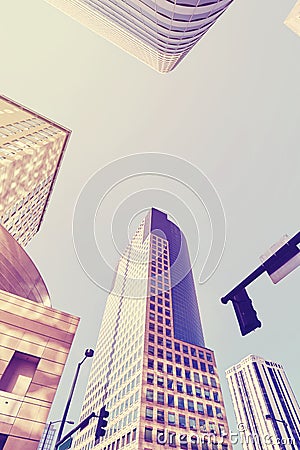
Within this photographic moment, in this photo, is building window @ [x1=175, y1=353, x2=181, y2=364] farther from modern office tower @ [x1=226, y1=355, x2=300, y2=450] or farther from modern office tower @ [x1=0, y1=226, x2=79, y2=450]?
modern office tower @ [x1=226, y1=355, x2=300, y2=450]

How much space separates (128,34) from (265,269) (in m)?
51.8

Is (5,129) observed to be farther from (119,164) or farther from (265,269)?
(265,269)

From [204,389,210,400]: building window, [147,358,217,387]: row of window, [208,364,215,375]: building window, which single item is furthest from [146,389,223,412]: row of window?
[208,364,215,375]: building window

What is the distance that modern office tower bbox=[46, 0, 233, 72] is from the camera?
2947 cm

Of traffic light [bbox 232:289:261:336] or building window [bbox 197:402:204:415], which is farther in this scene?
building window [bbox 197:402:204:415]

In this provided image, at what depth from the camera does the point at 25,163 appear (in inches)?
1617

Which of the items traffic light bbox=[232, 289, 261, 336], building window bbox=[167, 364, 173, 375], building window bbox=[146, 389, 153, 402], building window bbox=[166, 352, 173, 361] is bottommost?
traffic light bbox=[232, 289, 261, 336]

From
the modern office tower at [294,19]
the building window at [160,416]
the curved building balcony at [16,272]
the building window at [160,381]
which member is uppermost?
the modern office tower at [294,19]

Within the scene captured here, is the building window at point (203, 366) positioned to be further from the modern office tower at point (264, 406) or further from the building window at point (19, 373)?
the building window at point (19, 373)

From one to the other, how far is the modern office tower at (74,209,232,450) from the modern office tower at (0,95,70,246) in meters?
43.8

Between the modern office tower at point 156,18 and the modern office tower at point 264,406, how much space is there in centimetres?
13066

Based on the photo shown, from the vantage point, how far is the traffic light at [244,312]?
5.02 m

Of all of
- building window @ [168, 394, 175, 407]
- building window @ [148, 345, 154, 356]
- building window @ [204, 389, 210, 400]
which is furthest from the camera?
building window @ [148, 345, 154, 356]

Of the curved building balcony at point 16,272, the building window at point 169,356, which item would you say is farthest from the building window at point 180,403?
the curved building balcony at point 16,272
